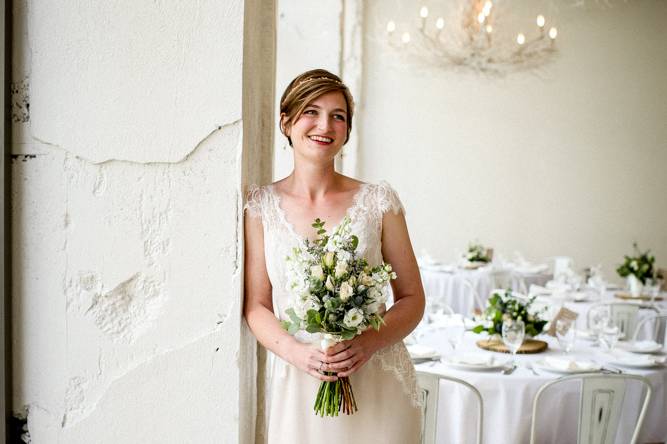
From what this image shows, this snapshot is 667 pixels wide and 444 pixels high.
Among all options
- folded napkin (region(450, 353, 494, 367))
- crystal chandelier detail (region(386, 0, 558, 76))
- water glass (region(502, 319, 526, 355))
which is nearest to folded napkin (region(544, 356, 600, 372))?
water glass (region(502, 319, 526, 355))

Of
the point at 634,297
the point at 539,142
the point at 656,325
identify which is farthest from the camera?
the point at 539,142

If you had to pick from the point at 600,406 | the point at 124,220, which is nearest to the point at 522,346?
the point at 600,406

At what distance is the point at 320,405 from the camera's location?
1800 mm

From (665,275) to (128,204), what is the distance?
21.3 ft

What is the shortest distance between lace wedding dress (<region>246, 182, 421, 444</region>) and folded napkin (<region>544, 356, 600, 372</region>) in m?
1.39

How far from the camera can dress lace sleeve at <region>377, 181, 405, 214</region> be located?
6.65ft

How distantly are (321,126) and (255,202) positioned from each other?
290mm

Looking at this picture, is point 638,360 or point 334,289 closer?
point 334,289

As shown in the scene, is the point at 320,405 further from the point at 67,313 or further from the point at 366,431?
the point at 67,313

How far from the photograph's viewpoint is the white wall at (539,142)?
819cm

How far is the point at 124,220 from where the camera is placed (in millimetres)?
1618

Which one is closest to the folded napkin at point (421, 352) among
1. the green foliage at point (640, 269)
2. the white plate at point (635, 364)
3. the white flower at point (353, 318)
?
the white plate at point (635, 364)

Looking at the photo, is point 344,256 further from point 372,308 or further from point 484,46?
point 484,46

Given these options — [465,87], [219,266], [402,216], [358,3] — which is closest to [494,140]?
[465,87]
